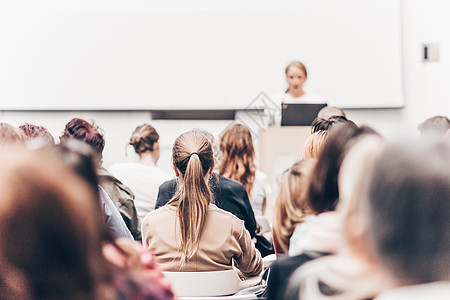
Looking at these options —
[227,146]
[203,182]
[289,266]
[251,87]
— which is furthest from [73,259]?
[251,87]

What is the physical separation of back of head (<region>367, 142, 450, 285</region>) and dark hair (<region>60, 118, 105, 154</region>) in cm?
215

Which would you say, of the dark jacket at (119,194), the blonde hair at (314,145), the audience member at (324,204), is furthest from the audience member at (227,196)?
the audience member at (324,204)

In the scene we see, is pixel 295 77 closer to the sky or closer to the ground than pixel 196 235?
closer to the sky

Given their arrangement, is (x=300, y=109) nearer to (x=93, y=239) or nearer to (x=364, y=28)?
→ (x=364, y=28)

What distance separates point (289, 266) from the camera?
1380 millimetres

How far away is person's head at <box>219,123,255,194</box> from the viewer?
3.83m

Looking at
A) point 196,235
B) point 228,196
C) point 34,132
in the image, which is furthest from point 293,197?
point 34,132

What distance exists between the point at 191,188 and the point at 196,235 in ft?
0.72

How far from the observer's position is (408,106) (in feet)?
21.2

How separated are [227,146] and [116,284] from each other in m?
2.85

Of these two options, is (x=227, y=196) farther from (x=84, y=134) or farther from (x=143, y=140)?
(x=143, y=140)

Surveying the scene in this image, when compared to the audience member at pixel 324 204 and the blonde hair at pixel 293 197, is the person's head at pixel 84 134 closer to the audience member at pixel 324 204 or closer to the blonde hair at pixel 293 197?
the blonde hair at pixel 293 197

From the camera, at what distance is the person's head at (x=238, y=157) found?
383cm

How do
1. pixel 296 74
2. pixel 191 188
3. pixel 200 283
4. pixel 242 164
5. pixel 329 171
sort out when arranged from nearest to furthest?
1. pixel 329 171
2. pixel 200 283
3. pixel 191 188
4. pixel 242 164
5. pixel 296 74
